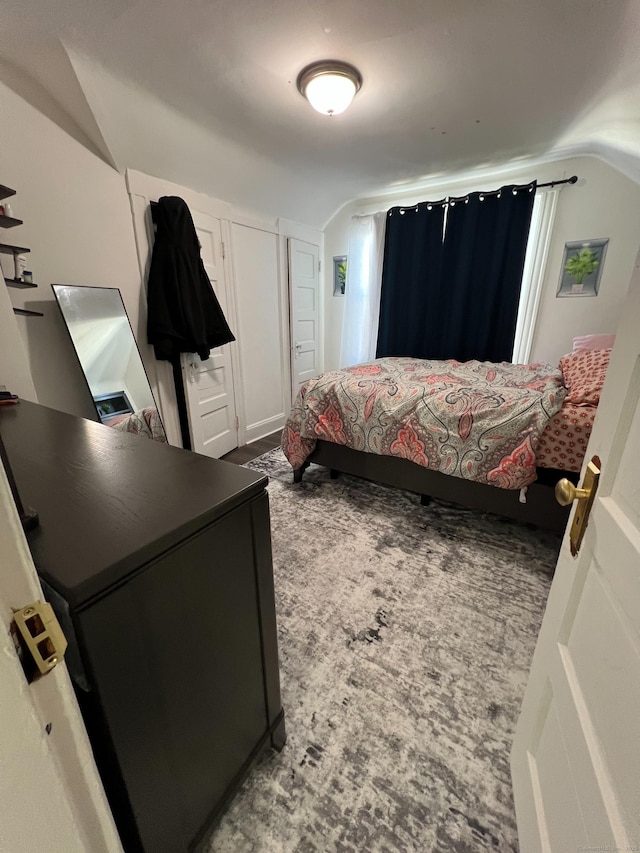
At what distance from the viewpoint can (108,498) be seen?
2.31 feet

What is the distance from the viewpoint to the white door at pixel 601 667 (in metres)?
0.49

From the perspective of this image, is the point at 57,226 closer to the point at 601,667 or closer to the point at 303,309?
the point at 303,309

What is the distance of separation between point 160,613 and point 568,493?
2.56 ft

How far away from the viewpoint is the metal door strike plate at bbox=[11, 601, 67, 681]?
1.10 feet

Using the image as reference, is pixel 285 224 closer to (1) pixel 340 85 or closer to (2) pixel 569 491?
(1) pixel 340 85

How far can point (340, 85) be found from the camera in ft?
5.92

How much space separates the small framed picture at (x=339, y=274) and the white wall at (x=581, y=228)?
3.05 ft

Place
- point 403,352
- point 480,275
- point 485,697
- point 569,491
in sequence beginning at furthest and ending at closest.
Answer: point 403,352 → point 480,275 → point 485,697 → point 569,491

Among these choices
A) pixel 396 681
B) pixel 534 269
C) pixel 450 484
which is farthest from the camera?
pixel 534 269

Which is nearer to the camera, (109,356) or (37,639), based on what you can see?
(37,639)

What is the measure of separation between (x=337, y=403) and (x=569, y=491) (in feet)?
5.84

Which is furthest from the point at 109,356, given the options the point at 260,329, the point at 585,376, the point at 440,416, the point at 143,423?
the point at 585,376

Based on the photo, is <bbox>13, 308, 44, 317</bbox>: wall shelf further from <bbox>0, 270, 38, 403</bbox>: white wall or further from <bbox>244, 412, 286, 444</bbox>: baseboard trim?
<bbox>244, 412, 286, 444</bbox>: baseboard trim

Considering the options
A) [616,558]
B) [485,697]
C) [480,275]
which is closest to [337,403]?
[485,697]
